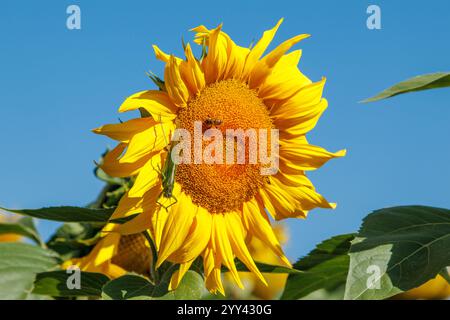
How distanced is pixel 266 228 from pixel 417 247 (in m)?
0.48

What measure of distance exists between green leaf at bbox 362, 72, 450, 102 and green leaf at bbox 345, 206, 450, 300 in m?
0.40

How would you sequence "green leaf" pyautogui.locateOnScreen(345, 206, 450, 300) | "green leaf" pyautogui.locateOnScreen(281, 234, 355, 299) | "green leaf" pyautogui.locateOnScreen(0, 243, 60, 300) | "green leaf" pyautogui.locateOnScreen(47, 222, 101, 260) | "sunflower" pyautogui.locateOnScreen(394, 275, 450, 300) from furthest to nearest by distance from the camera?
"sunflower" pyautogui.locateOnScreen(394, 275, 450, 300) → "green leaf" pyautogui.locateOnScreen(47, 222, 101, 260) → "green leaf" pyautogui.locateOnScreen(0, 243, 60, 300) → "green leaf" pyautogui.locateOnScreen(281, 234, 355, 299) → "green leaf" pyautogui.locateOnScreen(345, 206, 450, 300)

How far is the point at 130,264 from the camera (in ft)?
10.7

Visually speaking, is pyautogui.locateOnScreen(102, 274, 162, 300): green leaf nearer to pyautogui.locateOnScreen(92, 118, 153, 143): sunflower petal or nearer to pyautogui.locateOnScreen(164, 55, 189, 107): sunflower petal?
pyautogui.locateOnScreen(92, 118, 153, 143): sunflower petal

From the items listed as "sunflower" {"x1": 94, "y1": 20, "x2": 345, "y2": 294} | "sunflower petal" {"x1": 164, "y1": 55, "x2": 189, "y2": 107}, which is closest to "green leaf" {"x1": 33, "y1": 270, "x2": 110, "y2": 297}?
"sunflower" {"x1": 94, "y1": 20, "x2": 345, "y2": 294}

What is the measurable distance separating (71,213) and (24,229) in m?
1.21

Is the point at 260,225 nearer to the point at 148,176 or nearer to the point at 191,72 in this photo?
the point at 148,176

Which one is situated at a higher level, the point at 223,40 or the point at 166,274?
the point at 223,40

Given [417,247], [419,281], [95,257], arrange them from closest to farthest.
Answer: [419,281], [417,247], [95,257]

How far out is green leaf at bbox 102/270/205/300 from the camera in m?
2.24

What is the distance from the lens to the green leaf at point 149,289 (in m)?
2.24
